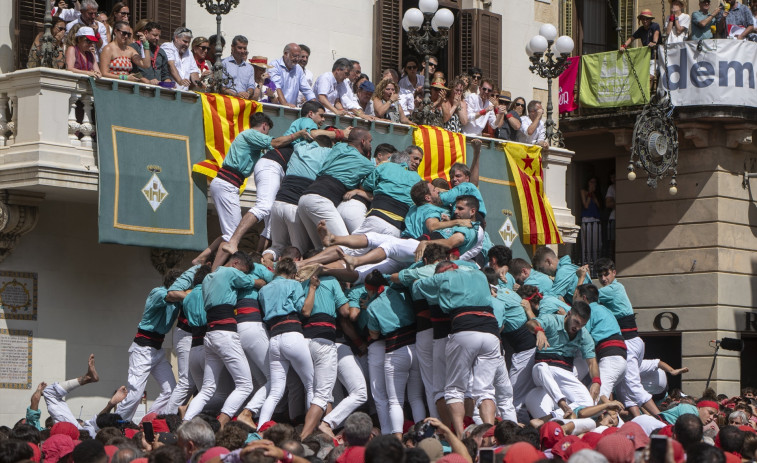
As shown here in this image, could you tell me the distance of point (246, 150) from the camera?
17172mm

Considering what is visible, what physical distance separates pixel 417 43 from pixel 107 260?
541 centimetres

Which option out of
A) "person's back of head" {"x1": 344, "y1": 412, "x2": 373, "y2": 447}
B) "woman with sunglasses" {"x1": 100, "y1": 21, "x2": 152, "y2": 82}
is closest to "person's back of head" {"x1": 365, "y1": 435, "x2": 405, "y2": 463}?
"person's back of head" {"x1": 344, "y1": 412, "x2": 373, "y2": 447}

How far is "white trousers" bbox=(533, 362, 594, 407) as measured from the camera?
15328 millimetres

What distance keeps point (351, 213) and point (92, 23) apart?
4.62 meters

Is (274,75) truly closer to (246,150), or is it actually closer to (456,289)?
(246,150)

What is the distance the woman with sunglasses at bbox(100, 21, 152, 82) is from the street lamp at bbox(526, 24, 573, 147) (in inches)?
267

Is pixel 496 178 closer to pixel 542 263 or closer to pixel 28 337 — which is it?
pixel 542 263

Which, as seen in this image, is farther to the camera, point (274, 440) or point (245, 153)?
point (245, 153)

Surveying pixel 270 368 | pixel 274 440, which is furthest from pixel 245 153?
pixel 274 440

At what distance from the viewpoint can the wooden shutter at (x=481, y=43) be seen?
24266 millimetres

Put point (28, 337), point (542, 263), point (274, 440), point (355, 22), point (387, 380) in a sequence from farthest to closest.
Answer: point (355, 22), point (28, 337), point (542, 263), point (387, 380), point (274, 440)

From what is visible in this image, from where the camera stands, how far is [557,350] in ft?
51.4

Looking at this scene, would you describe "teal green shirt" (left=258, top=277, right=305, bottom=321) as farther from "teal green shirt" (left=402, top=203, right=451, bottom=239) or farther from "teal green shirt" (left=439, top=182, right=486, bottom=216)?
"teal green shirt" (left=439, top=182, right=486, bottom=216)

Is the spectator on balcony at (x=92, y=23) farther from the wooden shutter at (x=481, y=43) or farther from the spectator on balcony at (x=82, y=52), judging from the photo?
the wooden shutter at (x=481, y=43)
